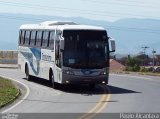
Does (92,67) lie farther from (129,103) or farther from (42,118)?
(42,118)

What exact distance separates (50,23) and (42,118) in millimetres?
14001

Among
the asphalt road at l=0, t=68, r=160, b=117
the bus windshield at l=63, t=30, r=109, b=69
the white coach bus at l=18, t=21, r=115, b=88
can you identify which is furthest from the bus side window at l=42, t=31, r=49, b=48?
the bus windshield at l=63, t=30, r=109, b=69

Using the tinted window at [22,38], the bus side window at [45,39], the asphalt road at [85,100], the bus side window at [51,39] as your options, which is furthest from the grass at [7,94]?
the tinted window at [22,38]

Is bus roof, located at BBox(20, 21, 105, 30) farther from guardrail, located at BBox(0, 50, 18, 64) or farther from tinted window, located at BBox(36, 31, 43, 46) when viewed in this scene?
guardrail, located at BBox(0, 50, 18, 64)

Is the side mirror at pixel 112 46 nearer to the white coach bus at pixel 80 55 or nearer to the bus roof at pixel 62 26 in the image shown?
the white coach bus at pixel 80 55

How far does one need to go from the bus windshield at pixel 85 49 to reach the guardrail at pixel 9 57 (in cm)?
3384

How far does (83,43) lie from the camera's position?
2536 centimetres

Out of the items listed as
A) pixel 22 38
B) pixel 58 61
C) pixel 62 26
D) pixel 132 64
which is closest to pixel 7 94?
pixel 58 61

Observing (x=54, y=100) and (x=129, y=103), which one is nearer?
(x=129, y=103)

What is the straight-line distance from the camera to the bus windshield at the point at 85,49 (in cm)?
2512

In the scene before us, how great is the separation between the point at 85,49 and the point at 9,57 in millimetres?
37334

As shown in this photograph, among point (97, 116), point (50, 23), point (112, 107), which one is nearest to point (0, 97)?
point (112, 107)

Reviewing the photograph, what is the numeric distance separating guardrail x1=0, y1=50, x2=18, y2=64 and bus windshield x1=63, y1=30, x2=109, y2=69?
1332 inches

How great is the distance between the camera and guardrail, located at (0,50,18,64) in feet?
195
